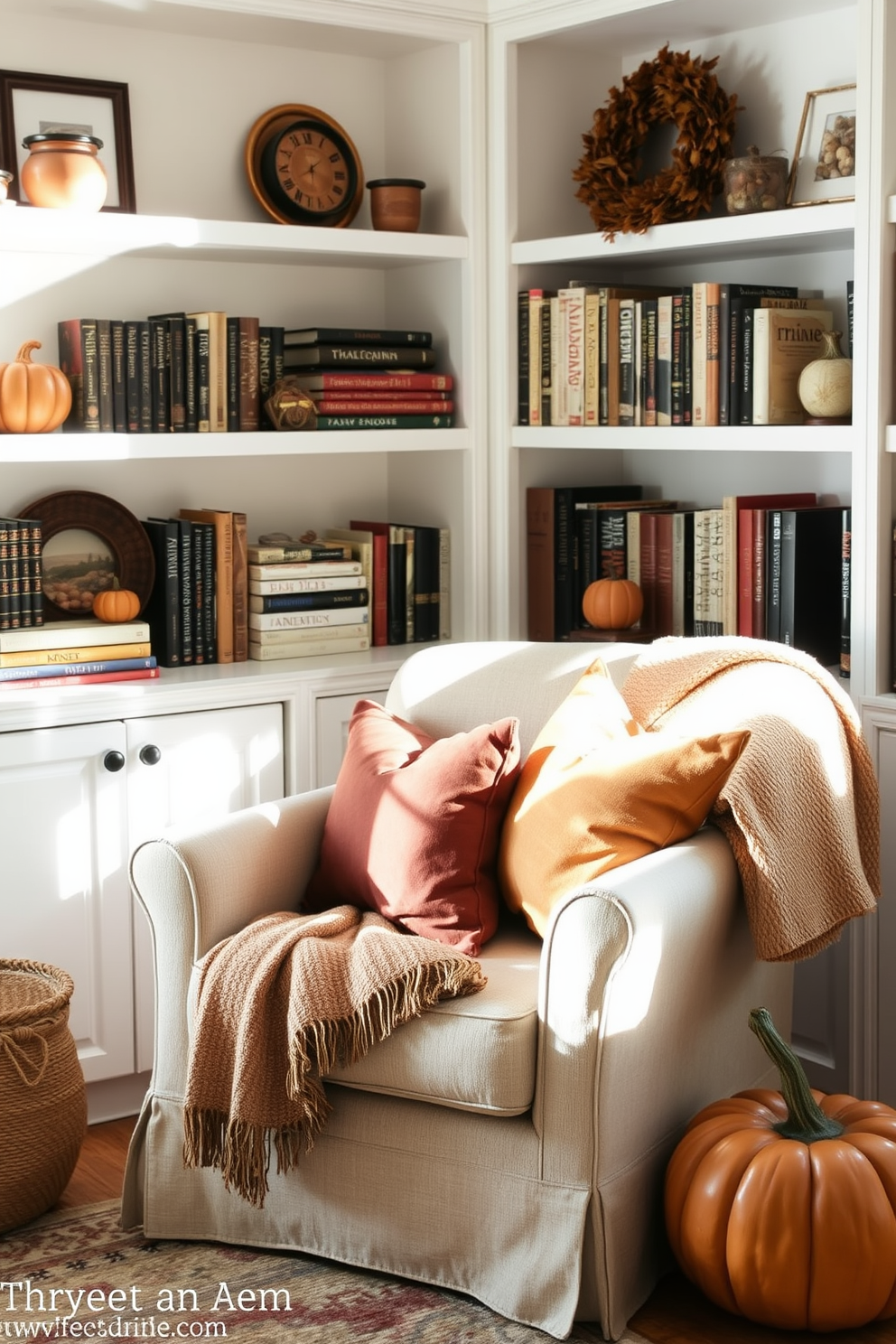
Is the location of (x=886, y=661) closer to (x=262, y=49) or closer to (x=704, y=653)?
(x=704, y=653)

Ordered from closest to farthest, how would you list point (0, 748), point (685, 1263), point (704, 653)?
point (685, 1263) < point (704, 653) < point (0, 748)

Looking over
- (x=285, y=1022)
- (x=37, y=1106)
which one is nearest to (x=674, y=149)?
(x=285, y=1022)

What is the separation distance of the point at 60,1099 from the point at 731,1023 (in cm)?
111

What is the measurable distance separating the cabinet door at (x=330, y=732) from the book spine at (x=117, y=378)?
2.26 ft

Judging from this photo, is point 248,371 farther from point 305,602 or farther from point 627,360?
point 627,360

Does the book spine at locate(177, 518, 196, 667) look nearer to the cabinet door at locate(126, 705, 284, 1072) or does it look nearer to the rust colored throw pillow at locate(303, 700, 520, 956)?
the cabinet door at locate(126, 705, 284, 1072)

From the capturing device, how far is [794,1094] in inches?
87.4

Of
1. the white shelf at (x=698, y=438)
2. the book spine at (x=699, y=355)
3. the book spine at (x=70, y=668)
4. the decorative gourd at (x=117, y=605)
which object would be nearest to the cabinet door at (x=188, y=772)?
the book spine at (x=70, y=668)

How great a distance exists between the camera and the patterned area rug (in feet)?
7.23

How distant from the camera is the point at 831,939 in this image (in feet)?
7.97

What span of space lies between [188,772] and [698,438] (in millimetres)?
1204

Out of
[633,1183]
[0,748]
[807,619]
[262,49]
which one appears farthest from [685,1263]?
[262,49]

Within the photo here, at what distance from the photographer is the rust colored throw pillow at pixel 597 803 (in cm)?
226

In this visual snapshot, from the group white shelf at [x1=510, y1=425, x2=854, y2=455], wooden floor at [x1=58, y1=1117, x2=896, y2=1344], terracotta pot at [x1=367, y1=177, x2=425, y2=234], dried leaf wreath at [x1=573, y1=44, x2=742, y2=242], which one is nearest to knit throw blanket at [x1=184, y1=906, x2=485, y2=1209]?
wooden floor at [x1=58, y1=1117, x2=896, y2=1344]
